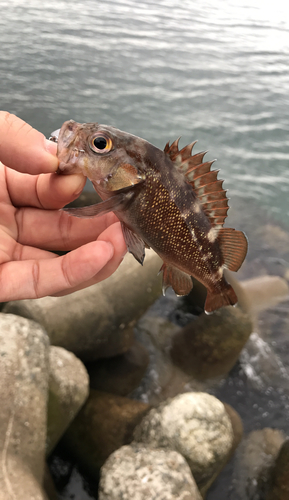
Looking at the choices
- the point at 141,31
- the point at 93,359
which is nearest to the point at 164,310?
the point at 93,359

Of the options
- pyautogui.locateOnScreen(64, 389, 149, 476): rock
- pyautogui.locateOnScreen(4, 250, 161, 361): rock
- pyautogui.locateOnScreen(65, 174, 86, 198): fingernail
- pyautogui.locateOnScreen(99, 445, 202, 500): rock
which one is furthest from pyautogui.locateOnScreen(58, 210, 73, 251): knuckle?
pyautogui.locateOnScreen(64, 389, 149, 476): rock

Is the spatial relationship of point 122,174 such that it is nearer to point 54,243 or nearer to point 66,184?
point 66,184

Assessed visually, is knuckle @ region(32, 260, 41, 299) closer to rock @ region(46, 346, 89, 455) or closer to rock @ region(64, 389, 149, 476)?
rock @ region(46, 346, 89, 455)

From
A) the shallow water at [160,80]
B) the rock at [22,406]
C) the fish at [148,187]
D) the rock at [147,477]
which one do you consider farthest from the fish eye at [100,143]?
the shallow water at [160,80]

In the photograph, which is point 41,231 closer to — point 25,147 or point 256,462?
point 25,147

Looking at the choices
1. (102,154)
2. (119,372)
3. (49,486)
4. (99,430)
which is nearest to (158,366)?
(119,372)
